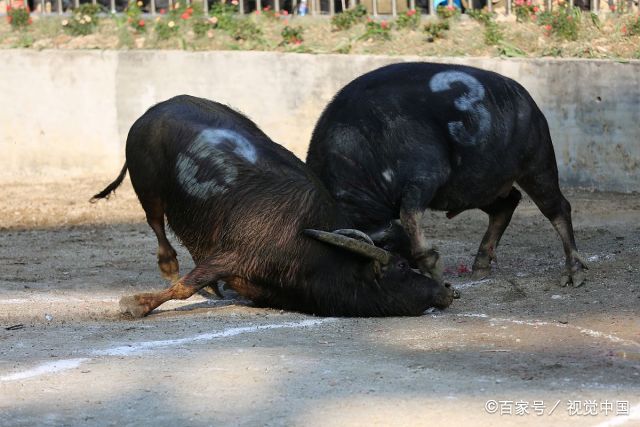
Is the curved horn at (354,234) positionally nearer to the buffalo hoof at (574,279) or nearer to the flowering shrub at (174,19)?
the buffalo hoof at (574,279)

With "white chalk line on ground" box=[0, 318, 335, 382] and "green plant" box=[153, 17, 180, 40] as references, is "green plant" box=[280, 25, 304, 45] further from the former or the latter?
"white chalk line on ground" box=[0, 318, 335, 382]

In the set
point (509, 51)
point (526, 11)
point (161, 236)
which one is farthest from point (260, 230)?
point (526, 11)

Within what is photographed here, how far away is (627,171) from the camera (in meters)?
11.8

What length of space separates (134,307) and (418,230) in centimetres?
187

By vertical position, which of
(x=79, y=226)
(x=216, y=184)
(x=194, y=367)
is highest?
(x=216, y=184)

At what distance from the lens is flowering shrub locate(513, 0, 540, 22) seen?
42.8 ft

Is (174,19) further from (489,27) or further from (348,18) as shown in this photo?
(489,27)

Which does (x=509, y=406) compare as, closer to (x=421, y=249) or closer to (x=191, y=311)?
(x=421, y=249)

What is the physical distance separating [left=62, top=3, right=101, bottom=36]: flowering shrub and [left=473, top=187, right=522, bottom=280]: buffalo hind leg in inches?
251

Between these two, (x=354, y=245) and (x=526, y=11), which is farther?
(x=526, y=11)

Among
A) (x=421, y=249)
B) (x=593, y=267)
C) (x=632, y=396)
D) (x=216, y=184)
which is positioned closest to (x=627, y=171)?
(x=593, y=267)

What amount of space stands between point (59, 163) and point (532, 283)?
6287 millimetres

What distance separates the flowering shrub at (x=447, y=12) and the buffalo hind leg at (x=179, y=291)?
6.53 metres

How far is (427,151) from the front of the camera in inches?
306
